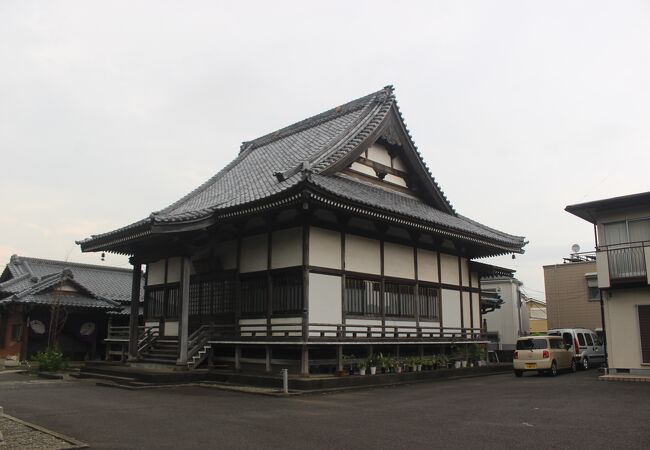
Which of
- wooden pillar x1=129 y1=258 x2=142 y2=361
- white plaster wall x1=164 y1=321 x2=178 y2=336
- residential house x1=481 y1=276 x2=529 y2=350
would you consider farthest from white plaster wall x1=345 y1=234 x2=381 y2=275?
residential house x1=481 y1=276 x2=529 y2=350

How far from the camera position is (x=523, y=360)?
2009cm

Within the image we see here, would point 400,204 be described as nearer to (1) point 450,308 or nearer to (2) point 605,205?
(1) point 450,308

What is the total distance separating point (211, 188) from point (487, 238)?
39.2ft

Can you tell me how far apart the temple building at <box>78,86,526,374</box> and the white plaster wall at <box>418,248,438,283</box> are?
0.07 meters

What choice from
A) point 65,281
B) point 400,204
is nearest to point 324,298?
point 400,204

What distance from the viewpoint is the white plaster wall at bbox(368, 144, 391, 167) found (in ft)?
68.2

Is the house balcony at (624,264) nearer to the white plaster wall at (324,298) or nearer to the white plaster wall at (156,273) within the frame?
the white plaster wall at (324,298)

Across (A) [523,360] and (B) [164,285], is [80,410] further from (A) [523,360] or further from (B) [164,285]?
(A) [523,360]

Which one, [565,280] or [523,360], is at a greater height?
[565,280]

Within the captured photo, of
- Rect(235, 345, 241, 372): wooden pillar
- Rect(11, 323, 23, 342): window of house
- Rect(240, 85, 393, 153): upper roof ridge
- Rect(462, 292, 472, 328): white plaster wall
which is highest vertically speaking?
Rect(240, 85, 393, 153): upper roof ridge

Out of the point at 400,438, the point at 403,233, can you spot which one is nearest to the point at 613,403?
the point at 400,438

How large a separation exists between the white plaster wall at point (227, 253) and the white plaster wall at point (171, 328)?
11.4 ft

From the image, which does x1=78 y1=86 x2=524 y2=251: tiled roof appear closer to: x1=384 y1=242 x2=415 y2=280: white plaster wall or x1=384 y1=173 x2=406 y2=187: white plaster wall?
x1=384 y1=173 x2=406 y2=187: white plaster wall

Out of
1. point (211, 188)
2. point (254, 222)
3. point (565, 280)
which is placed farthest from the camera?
point (565, 280)
